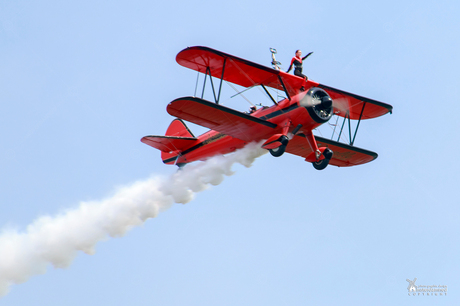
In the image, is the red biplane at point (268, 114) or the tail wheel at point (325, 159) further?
the tail wheel at point (325, 159)

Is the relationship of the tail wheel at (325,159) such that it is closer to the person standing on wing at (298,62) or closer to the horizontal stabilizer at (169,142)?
the person standing on wing at (298,62)

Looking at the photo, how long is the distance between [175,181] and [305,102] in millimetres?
6034

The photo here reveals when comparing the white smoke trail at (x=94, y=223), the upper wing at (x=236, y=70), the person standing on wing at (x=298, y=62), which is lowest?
the white smoke trail at (x=94, y=223)

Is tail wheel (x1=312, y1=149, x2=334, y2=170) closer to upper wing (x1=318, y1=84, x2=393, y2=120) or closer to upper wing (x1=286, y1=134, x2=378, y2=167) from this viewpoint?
upper wing (x1=286, y1=134, x2=378, y2=167)

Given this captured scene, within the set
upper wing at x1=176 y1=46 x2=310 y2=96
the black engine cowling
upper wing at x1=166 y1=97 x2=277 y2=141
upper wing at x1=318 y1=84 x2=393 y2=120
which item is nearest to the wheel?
upper wing at x1=166 y1=97 x2=277 y2=141

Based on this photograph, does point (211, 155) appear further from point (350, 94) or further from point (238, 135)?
point (350, 94)

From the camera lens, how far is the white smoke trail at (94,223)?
2222cm

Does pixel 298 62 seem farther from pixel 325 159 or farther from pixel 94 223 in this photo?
pixel 94 223

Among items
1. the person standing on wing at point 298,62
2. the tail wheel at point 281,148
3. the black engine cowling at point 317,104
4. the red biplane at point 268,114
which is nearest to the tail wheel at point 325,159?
the red biplane at point 268,114

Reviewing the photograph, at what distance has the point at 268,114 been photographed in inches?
787

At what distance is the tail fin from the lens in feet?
73.2

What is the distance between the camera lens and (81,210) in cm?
2325

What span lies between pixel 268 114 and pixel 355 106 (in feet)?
13.9

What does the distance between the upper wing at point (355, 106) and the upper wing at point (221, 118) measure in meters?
2.98
